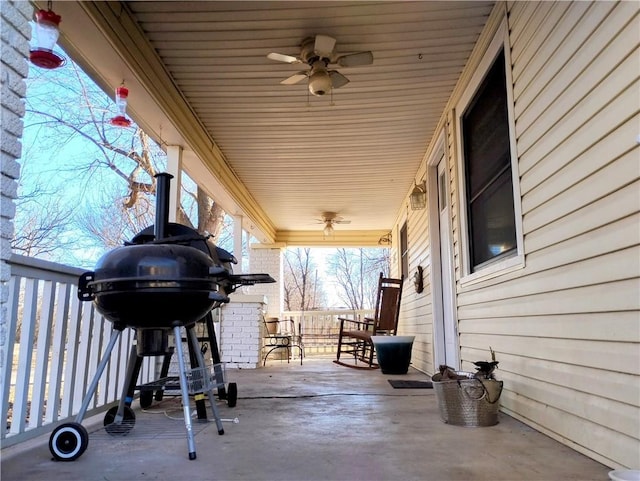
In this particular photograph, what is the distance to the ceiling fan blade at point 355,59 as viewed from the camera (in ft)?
9.37

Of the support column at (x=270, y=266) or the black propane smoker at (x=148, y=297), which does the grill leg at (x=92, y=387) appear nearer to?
the black propane smoker at (x=148, y=297)

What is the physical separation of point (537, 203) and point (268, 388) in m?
2.66

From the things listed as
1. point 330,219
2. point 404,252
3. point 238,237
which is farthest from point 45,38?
point 404,252

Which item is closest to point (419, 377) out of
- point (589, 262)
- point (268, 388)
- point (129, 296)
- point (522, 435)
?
point (268, 388)

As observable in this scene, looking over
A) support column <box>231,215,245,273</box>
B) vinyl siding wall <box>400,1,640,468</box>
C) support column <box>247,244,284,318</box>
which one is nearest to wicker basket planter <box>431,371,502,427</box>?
vinyl siding wall <box>400,1,640,468</box>

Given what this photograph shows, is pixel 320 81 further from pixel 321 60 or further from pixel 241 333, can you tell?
pixel 241 333

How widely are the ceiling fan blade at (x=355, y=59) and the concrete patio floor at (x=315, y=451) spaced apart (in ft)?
7.23

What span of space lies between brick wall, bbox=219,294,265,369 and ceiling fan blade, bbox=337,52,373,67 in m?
3.81

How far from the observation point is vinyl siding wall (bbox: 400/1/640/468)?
4.89 feet

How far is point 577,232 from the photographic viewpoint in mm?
1784

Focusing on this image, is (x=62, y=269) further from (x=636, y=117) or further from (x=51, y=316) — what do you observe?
(x=636, y=117)

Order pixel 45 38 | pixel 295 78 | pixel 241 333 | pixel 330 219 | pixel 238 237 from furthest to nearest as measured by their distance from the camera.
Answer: pixel 330 219 < pixel 238 237 < pixel 241 333 < pixel 295 78 < pixel 45 38

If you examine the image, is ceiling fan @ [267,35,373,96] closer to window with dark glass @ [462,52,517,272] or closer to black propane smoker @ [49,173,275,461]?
window with dark glass @ [462,52,517,272]

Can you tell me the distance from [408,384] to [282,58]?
113 inches
